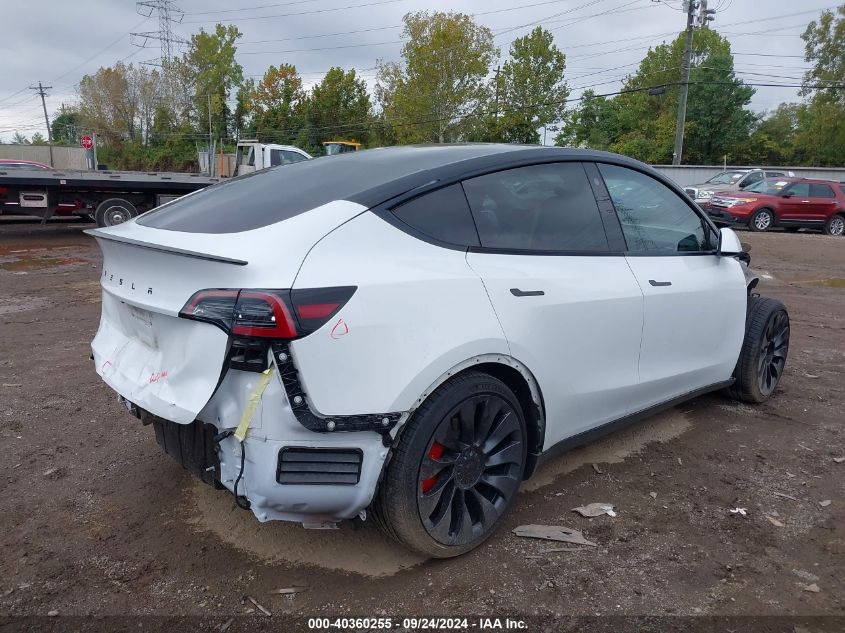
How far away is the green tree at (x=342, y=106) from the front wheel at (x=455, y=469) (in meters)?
52.0

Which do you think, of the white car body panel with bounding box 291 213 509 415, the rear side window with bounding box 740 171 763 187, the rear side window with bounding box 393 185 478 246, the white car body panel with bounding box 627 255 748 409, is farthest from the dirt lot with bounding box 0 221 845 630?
the rear side window with bounding box 740 171 763 187

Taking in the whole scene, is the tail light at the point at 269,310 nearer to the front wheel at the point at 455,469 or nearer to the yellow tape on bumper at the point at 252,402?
the yellow tape on bumper at the point at 252,402

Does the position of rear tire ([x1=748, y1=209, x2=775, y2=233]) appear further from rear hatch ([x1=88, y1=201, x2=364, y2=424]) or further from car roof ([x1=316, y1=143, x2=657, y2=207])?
rear hatch ([x1=88, y1=201, x2=364, y2=424])

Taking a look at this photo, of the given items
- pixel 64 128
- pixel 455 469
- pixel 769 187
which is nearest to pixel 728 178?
pixel 769 187

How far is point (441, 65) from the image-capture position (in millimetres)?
43531

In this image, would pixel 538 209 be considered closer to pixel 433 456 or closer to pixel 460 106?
pixel 433 456

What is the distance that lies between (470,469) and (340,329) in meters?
0.89

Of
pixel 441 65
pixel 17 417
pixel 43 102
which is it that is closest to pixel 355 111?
pixel 441 65

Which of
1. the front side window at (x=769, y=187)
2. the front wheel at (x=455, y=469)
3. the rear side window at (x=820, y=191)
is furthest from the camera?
the rear side window at (x=820, y=191)

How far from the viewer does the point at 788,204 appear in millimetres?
19156

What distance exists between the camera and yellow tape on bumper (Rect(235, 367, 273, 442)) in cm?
219

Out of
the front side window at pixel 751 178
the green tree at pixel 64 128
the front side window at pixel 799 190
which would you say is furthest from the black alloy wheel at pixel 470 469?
the green tree at pixel 64 128

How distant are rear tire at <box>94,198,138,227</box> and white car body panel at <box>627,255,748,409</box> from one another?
11867 mm

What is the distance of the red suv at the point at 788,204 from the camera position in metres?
19.0
